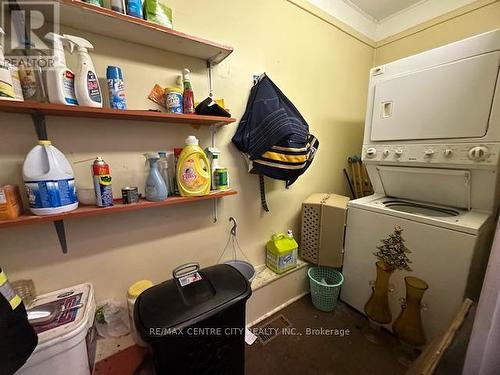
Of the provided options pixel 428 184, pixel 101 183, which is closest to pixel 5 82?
pixel 101 183

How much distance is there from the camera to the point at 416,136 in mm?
1352

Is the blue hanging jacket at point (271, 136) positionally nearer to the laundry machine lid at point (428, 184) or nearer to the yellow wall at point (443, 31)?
the laundry machine lid at point (428, 184)

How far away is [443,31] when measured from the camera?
1.74 meters

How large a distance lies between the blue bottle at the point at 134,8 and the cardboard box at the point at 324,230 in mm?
1552

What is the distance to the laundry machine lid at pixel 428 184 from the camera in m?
1.28

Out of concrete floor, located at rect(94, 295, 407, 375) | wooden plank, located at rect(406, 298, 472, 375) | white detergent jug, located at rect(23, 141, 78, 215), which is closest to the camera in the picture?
wooden plank, located at rect(406, 298, 472, 375)

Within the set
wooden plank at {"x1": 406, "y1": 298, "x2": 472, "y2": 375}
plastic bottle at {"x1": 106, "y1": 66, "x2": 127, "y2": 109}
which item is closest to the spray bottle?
plastic bottle at {"x1": 106, "y1": 66, "x2": 127, "y2": 109}

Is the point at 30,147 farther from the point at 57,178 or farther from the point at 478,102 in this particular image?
the point at 478,102

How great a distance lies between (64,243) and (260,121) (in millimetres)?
1227

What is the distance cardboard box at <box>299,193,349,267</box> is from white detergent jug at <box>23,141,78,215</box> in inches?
60.1

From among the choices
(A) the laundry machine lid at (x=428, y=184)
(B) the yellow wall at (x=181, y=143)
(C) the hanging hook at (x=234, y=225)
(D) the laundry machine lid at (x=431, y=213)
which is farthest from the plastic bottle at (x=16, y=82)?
(A) the laundry machine lid at (x=428, y=184)

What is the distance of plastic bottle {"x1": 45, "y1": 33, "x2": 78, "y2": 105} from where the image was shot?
2.55 ft

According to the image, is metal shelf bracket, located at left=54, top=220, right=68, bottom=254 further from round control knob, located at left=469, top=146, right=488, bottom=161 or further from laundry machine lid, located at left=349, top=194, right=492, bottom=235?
round control knob, located at left=469, top=146, right=488, bottom=161

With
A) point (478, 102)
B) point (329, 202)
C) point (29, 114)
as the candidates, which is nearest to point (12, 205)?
point (29, 114)
